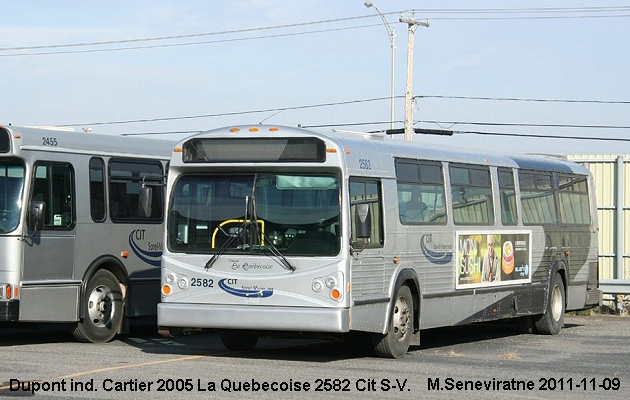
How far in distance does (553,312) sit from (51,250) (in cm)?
870

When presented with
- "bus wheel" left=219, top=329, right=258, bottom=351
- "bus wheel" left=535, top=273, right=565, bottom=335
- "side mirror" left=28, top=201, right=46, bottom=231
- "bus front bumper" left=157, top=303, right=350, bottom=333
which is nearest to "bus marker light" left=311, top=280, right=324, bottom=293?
"bus front bumper" left=157, top=303, right=350, bottom=333

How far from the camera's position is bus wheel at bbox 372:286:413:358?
50.5 ft

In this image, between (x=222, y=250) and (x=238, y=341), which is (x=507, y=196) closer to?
(x=238, y=341)

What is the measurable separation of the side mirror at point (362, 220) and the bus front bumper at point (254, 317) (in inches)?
36.0

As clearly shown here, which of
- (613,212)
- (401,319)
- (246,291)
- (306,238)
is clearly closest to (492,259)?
(401,319)

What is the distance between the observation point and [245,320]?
14484 millimetres

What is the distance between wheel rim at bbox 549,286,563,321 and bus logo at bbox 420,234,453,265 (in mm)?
4090

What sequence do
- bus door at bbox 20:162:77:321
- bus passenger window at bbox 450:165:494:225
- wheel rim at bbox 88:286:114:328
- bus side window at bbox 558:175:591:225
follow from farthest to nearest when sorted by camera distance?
bus side window at bbox 558:175:591:225 → bus passenger window at bbox 450:165:494:225 → wheel rim at bbox 88:286:114:328 → bus door at bbox 20:162:77:321

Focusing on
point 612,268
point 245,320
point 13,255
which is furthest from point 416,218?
point 612,268

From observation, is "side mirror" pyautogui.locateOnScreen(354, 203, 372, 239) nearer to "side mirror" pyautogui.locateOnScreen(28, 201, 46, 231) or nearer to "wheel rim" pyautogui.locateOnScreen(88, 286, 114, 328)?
"side mirror" pyautogui.locateOnScreen(28, 201, 46, 231)

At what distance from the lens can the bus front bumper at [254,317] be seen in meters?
14.2

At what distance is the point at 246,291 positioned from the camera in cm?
1461

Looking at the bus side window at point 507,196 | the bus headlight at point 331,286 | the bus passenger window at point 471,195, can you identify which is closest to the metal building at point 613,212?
the bus side window at point 507,196

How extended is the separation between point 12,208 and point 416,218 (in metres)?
5.23
